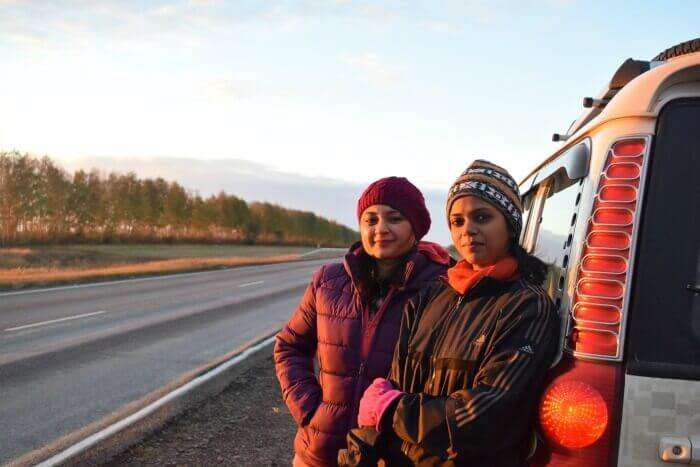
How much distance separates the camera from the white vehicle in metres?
1.78

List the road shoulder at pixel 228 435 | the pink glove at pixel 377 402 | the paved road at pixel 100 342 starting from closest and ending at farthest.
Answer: the pink glove at pixel 377 402
the road shoulder at pixel 228 435
the paved road at pixel 100 342

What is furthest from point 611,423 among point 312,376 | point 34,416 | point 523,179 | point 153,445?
point 34,416

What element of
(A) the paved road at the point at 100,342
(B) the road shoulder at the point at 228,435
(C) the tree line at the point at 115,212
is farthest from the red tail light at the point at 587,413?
(C) the tree line at the point at 115,212

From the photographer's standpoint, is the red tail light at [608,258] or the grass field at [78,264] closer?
the red tail light at [608,258]

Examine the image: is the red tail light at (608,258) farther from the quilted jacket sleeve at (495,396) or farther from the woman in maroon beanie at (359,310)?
the woman in maroon beanie at (359,310)

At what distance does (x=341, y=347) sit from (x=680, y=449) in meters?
1.23

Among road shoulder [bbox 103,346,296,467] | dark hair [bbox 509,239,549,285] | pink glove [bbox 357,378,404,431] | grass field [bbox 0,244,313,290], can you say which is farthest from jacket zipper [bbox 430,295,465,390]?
grass field [bbox 0,244,313,290]

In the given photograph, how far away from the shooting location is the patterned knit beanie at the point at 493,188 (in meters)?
2.02

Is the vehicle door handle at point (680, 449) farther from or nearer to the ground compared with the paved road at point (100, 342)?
farther from the ground

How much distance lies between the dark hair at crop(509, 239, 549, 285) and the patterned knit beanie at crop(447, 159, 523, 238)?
0.16 feet

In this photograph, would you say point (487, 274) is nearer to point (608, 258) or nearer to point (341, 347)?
point (608, 258)

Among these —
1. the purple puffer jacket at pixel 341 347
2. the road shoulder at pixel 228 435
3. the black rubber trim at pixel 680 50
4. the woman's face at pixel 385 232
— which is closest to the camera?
the black rubber trim at pixel 680 50

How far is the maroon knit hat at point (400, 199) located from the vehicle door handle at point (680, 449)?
49.2 inches

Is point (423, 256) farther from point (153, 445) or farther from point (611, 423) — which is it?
point (153, 445)
